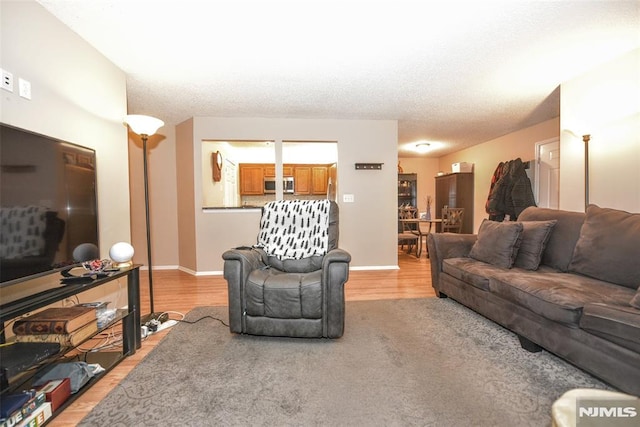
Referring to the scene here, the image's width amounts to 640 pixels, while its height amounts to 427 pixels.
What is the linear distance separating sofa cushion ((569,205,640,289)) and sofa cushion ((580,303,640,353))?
58 centimetres

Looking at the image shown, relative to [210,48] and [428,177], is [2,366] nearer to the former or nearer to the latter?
[210,48]

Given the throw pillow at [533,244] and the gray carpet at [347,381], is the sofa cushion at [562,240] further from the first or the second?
→ the gray carpet at [347,381]

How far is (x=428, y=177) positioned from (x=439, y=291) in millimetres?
5155

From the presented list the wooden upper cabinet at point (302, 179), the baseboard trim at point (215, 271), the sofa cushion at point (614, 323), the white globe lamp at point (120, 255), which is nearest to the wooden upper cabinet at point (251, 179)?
the wooden upper cabinet at point (302, 179)

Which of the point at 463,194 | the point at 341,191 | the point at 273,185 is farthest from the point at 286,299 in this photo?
the point at 463,194

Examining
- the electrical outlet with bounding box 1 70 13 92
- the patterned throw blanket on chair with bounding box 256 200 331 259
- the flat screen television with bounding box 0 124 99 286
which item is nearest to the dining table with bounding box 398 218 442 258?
the patterned throw blanket on chair with bounding box 256 200 331 259

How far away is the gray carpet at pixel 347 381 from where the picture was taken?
1254 millimetres

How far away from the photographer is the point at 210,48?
7.41ft

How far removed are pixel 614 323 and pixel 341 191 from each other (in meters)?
3.16

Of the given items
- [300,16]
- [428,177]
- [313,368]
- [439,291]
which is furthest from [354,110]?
[428,177]

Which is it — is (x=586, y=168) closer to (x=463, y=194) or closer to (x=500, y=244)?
(x=500, y=244)

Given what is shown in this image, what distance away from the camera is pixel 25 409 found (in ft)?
3.78

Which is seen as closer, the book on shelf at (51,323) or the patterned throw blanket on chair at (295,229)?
the book on shelf at (51,323)

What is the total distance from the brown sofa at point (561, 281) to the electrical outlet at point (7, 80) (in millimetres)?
3374
